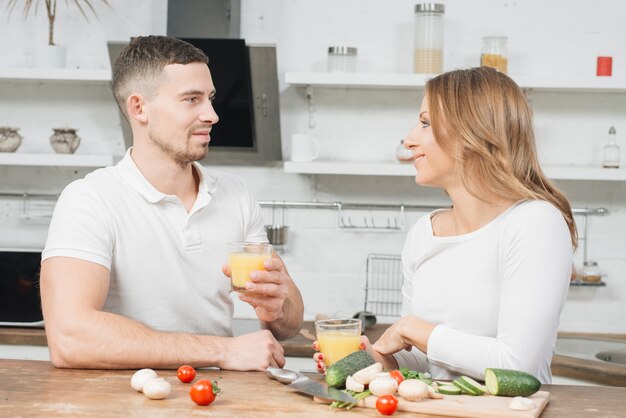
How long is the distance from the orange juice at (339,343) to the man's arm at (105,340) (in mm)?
165

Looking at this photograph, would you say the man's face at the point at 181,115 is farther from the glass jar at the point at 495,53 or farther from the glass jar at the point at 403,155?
the glass jar at the point at 495,53

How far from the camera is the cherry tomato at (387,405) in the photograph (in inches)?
64.9

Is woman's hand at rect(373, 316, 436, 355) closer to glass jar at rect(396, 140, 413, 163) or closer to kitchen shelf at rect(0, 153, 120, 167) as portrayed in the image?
glass jar at rect(396, 140, 413, 163)

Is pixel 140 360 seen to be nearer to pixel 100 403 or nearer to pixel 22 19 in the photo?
pixel 100 403

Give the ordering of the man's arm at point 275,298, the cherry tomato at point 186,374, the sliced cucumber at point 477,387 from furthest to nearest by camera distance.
Answer: the man's arm at point 275,298
the cherry tomato at point 186,374
the sliced cucumber at point 477,387

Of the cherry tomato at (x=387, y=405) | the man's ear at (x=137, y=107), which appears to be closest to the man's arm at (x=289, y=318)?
the man's ear at (x=137, y=107)

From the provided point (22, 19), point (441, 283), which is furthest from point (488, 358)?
point (22, 19)

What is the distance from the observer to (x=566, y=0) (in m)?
4.12

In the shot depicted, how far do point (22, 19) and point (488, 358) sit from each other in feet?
10.7

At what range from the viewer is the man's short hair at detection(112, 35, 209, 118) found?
2.45 m

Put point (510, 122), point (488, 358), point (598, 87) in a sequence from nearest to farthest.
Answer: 1. point (488, 358)
2. point (510, 122)
3. point (598, 87)

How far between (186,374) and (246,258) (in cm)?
33

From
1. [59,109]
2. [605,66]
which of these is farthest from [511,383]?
[59,109]

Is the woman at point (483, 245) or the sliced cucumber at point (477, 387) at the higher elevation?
the woman at point (483, 245)
